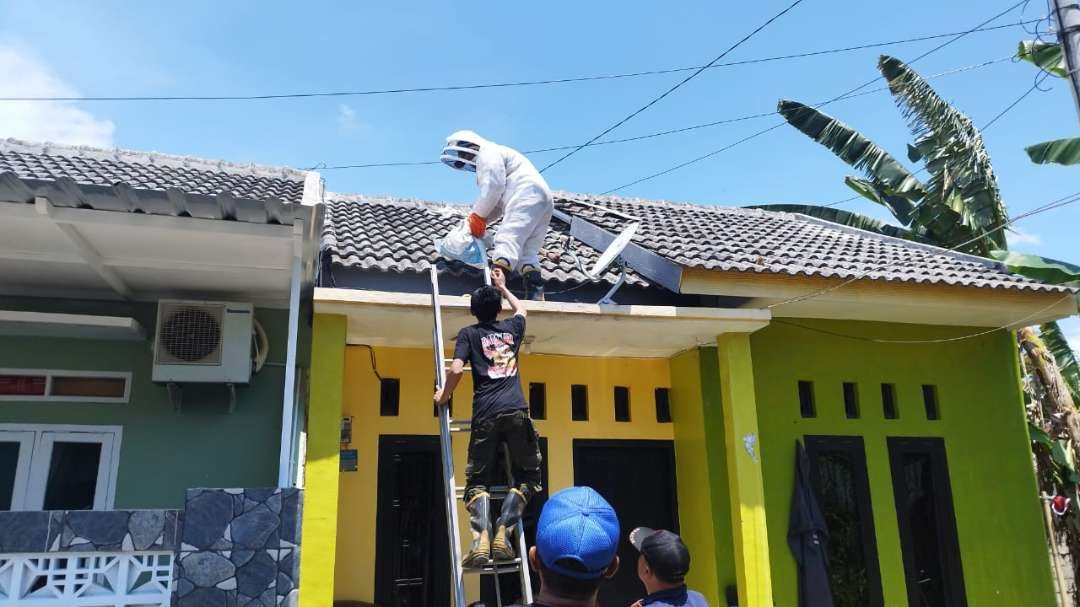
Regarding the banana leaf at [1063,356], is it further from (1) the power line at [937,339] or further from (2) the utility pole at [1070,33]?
(2) the utility pole at [1070,33]

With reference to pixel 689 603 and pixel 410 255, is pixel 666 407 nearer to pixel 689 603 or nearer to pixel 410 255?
pixel 410 255

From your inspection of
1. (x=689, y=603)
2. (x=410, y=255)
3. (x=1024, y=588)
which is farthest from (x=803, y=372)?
(x=689, y=603)

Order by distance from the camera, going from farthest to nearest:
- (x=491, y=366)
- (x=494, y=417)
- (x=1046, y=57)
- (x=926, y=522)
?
(x=1046, y=57) < (x=926, y=522) < (x=491, y=366) < (x=494, y=417)

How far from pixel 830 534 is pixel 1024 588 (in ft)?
6.59

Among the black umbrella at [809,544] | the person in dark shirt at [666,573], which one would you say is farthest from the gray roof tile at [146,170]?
the black umbrella at [809,544]

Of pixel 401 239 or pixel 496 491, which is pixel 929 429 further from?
pixel 401 239

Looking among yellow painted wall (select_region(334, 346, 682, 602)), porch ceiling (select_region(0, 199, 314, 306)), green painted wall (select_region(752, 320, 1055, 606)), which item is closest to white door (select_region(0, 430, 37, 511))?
porch ceiling (select_region(0, 199, 314, 306))

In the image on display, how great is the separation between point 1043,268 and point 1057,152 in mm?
1893

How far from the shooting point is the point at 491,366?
4664 millimetres

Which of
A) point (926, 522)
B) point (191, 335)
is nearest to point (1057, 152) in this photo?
point (926, 522)

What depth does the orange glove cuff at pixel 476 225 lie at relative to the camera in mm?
6102

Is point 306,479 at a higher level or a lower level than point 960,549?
higher

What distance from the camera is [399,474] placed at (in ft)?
23.8

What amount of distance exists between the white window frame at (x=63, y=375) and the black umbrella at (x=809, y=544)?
587 cm
